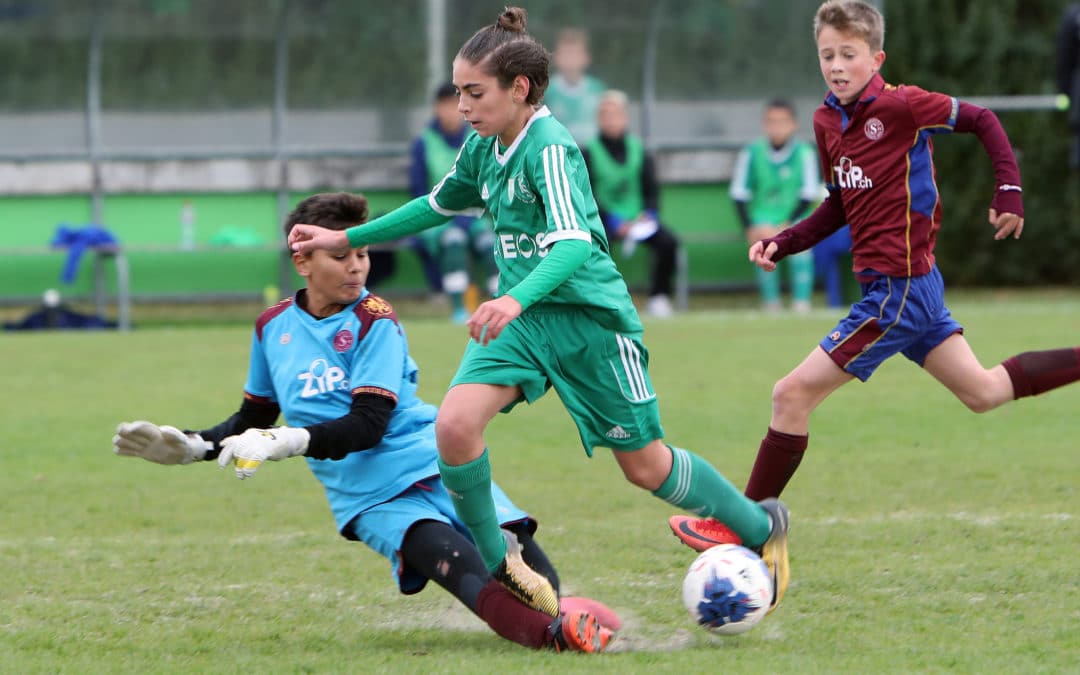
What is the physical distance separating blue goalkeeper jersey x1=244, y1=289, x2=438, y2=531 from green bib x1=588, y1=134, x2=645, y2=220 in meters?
8.71

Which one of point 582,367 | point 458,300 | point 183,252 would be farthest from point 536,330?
point 183,252

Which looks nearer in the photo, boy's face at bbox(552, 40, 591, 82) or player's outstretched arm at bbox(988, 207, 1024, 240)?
player's outstretched arm at bbox(988, 207, 1024, 240)

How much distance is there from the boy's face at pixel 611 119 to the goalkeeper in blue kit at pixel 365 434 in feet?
28.2

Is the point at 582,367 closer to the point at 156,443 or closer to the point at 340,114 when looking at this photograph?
the point at 156,443

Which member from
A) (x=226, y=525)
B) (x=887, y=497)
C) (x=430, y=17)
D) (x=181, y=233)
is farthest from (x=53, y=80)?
(x=887, y=497)

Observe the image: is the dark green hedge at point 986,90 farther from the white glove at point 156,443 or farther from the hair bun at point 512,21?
the white glove at point 156,443

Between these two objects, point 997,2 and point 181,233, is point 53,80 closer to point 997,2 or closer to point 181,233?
point 181,233

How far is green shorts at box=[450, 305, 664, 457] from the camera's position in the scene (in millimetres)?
4109

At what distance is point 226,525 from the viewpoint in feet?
18.8

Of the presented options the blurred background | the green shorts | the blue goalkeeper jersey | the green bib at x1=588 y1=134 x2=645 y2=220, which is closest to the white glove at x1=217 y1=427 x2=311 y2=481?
the blue goalkeeper jersey

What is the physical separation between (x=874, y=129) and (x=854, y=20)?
35cm

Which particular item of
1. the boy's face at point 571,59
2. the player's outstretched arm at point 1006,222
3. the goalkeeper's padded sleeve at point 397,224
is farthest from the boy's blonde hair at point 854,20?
the boy's face at point 571,59

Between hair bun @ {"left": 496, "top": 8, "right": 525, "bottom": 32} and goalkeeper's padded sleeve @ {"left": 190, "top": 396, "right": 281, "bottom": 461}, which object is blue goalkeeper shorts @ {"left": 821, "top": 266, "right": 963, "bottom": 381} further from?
goalkeeper's padded sleeve @ {"left": 190, "top": 396, "right": 281, "bottom": 461}

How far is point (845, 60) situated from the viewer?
16.6 feet
